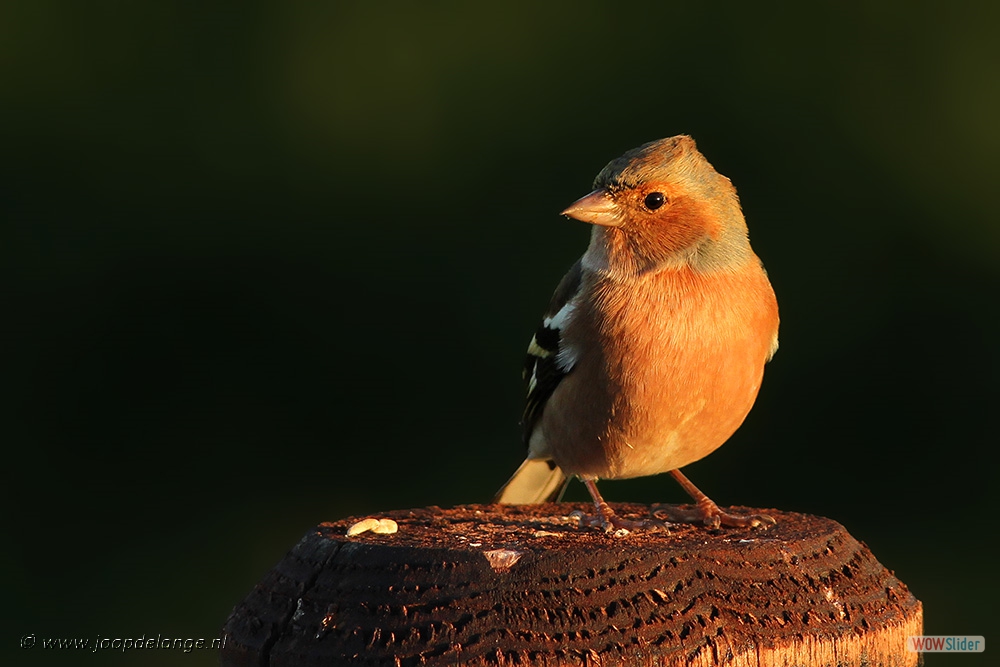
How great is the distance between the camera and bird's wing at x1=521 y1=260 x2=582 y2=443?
4.05 meters

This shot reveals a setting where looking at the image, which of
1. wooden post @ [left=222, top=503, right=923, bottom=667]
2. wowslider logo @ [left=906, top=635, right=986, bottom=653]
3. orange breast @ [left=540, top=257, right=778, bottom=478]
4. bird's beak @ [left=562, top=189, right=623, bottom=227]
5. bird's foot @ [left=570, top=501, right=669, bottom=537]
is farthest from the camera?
bird's beak @ [left=562, top=189, right=623, bottom=227]

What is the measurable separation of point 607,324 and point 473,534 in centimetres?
106

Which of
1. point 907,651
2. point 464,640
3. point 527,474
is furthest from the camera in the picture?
point 527,474

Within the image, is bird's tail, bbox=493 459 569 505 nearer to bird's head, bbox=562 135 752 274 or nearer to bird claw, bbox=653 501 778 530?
bird claw, bbox=653 501 778 530

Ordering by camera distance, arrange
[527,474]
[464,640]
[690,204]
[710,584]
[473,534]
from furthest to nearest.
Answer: [527,474] < [690,204] < [473,534] < [710,584] < [464,640]

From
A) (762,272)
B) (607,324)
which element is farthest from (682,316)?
(762,272)

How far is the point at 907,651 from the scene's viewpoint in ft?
9.15

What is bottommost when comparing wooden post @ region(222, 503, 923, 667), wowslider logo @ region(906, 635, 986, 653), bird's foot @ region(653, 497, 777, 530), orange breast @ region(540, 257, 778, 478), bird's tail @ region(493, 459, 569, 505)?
wowslider logo @ region(906, 635, 986, 653)

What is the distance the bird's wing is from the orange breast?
80mm

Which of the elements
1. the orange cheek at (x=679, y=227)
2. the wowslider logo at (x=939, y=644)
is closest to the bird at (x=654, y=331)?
the orange cheek at (x=679, y=227)

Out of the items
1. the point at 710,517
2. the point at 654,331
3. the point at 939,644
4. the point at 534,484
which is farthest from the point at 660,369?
the point at 939,644

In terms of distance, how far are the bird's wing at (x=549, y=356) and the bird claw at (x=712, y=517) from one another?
1.90 feet

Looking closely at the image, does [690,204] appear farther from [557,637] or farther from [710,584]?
[557,637]

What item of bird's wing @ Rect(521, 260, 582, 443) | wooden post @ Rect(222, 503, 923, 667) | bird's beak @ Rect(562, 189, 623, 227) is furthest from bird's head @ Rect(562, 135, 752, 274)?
wooden post @ Rect(222, 503, 923, 667)
